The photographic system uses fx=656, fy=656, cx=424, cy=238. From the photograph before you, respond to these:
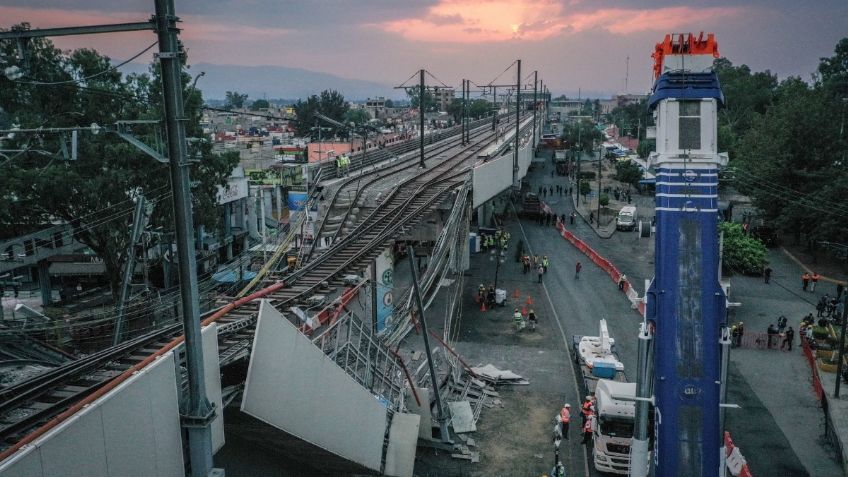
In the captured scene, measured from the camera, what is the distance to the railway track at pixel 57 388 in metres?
9.27

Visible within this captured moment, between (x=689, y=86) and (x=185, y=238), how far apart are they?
10.8 meters

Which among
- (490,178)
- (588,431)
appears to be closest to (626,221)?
(490,178)

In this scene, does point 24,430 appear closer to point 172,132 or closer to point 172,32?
point 172,132

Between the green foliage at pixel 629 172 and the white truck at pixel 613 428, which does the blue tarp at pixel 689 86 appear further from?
the green foliage at pixel 629 172

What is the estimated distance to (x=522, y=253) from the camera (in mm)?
41562

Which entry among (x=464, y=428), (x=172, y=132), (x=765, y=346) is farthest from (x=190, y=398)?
(x=765, y=346)

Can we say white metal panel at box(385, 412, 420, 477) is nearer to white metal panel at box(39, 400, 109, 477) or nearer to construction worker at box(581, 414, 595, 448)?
construction worker at box(581, 414, 595, 448)

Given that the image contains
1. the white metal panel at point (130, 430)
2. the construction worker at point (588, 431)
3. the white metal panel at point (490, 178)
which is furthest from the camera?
the white metal panel at point (490, 178)

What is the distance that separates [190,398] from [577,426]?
1401 centimetres

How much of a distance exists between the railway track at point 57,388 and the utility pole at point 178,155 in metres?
2.36

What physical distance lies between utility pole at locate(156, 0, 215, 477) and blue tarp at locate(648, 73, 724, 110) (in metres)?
10.1

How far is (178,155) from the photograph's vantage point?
8.02 metres

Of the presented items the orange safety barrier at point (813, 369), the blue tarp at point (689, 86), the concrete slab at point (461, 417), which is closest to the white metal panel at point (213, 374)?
the concrete slab at point (461, 417)

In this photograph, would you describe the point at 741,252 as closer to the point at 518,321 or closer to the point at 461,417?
the point at 518,321
